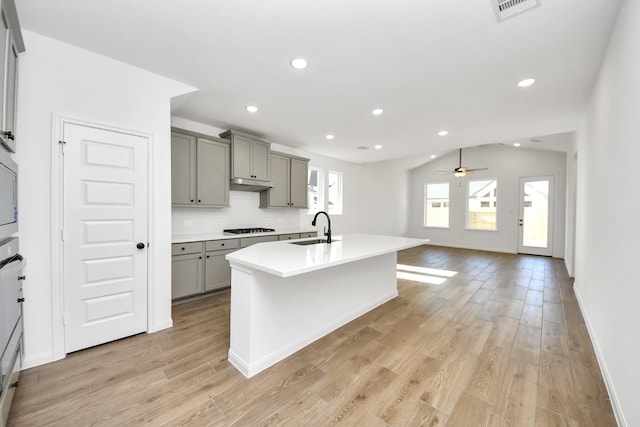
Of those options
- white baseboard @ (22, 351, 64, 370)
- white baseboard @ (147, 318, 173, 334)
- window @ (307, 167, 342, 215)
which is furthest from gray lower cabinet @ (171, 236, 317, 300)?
window @ (307, 167, 342, 215)

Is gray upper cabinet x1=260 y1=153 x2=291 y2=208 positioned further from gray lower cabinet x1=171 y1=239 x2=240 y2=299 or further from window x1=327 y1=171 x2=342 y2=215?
window x1=327 y1=171 x2=342 y2=215

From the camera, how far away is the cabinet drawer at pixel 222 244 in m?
3.57

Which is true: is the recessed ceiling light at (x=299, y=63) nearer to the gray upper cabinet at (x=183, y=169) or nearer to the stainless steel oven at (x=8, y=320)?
the gray upper cabinet at (x=183, y=169)

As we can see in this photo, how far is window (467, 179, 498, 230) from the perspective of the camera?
26.5 ft

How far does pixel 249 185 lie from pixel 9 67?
9.22 feet

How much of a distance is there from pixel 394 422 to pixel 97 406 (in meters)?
1.84

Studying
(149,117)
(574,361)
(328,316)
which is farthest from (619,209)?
(149,117)

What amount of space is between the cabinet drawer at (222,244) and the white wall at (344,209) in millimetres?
638

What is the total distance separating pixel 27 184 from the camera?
1.99 meters

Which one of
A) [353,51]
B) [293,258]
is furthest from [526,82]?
[293,258]

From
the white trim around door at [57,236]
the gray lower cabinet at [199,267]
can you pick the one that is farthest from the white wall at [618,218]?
the white trim around door at [57,236]

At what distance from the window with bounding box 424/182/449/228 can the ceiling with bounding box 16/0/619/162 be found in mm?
5399

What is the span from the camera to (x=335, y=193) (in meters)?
6.96

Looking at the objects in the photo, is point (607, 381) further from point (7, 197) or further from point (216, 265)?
point (7, 197)
